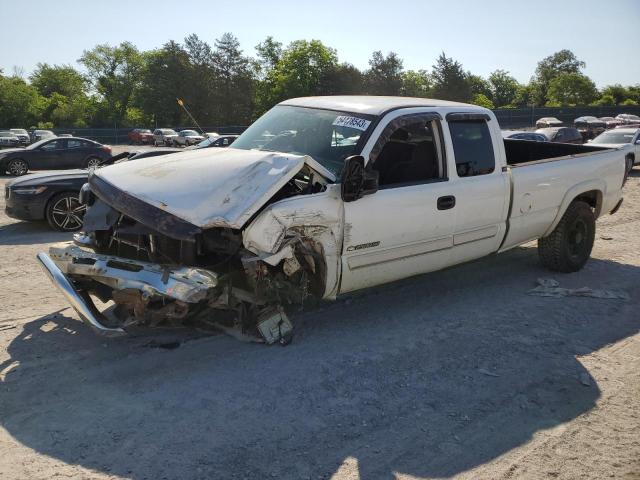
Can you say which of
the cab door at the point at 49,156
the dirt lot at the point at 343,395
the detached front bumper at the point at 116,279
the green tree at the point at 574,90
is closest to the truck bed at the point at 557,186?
the dirt lot at the point at 343,395

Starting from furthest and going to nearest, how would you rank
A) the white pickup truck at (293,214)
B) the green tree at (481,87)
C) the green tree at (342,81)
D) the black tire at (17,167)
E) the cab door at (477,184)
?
the green tree at (481,87), the green tree at (342,81), the black tire at (17,167), the cab door at (477,184), the white pickup truck at (293,214)

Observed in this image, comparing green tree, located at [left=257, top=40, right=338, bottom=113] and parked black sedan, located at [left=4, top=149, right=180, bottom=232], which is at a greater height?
green tree, located at [left=257, top=40, right=338, bottom=113]

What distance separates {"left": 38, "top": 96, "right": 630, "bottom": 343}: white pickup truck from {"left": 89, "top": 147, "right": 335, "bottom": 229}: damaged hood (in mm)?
11

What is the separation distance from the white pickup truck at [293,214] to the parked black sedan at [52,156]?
47.5ft

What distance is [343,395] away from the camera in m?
3.71

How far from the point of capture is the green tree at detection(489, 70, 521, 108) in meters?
107

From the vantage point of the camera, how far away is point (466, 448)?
318 centimetres

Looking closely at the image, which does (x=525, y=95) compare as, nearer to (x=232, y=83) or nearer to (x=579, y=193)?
(x=232, y=83)

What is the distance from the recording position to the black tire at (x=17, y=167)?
17391 millimetres

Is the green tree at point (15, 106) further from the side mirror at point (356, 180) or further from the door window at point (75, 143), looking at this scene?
the side mirror at point (356, 180)

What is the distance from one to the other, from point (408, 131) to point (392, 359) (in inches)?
82.8

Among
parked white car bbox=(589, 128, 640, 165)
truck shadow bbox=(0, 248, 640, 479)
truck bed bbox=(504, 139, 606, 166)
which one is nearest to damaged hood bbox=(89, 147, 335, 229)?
truck shadow bbox=(0, 248, 640, 479)

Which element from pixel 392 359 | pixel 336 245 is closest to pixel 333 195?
pixel 336 245

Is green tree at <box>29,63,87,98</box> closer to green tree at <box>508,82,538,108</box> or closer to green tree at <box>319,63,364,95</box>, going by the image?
green tree at <box>319,63,364,95</box>
